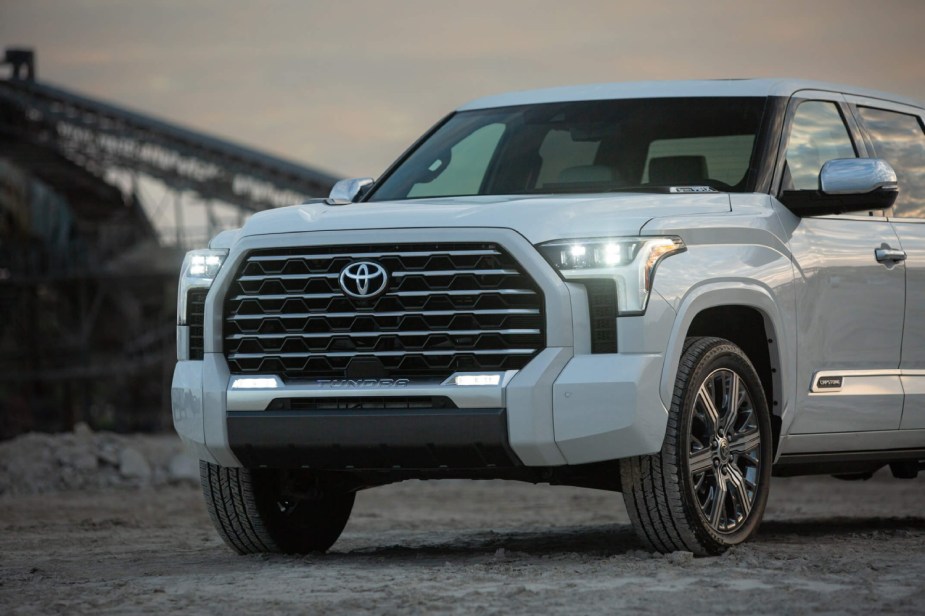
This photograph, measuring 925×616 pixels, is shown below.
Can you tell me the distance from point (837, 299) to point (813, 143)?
0.87m

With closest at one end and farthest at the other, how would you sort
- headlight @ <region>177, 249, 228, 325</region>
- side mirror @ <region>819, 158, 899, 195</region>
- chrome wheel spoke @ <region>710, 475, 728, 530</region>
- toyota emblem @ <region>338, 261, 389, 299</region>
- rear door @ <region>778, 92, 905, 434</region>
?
toyota emblem @ <region>338, 261, 389, 299</region> < chrome wheel spoke @ <region>710, 475, 728, 530</region> < headlight @ <region>177, 249, 228, 325</region> < side mirror @ <region>819, 158, 899, 195</region> < rear door @ <region>778, 92, 905, 434</region>

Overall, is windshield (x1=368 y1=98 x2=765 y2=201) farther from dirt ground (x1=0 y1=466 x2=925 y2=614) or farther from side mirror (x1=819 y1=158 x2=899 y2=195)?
dirt ground (x1=0 y1=466 x2=925 y2=614)

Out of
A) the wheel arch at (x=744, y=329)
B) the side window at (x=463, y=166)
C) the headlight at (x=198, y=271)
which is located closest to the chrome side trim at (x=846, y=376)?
the wheel arch at (x=744, y=329)

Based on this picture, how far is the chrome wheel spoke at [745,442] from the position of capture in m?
6.95

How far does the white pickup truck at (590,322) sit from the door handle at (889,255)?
0.7 inches

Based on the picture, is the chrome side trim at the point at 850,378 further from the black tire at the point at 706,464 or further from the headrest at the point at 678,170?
the headrest at the point at 678,170

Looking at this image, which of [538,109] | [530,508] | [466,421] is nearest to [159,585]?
[466,421]

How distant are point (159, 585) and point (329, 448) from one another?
2.81ft

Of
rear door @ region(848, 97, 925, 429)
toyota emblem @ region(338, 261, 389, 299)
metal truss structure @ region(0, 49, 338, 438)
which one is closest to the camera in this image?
toyota emblem @ region(338, 261, 389, 299)

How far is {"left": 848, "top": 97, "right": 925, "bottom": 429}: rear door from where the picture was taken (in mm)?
7992

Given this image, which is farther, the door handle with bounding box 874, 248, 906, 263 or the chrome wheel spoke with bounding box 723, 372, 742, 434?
the door handle with bounding box 874, 248, 906, 263

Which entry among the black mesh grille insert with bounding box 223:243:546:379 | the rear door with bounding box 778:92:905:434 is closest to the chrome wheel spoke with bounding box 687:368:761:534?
the rear door with bounding box 778:92:905:434

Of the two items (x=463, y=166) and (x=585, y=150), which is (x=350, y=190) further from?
(x=585, y=150)

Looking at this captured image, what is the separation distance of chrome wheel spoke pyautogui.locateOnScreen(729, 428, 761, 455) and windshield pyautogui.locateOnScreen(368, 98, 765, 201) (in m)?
1.15
